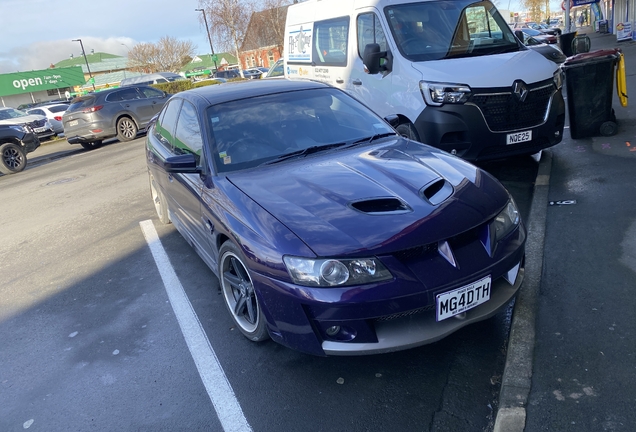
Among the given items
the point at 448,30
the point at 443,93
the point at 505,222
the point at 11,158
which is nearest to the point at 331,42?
the point at 448,30

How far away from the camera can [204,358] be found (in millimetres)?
3484

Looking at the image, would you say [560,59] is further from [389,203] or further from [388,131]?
[389,203]

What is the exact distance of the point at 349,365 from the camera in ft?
10.5

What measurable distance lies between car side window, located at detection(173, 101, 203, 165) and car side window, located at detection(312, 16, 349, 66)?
3.56 m

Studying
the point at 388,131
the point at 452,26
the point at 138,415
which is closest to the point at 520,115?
the point at 452,26

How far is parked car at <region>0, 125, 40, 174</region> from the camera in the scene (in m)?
13.6

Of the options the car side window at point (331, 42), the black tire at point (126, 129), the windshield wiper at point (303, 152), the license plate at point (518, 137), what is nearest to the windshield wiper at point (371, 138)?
the windshield wiper at point (303, 152)

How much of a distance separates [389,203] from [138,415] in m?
1.92

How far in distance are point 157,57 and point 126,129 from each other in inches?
2440

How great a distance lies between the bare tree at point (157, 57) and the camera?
72.6m

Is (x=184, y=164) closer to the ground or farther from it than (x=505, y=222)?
farther from it

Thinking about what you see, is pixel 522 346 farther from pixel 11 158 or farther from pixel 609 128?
pixel 11 158

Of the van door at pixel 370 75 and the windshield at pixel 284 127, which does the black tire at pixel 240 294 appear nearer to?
the windshield at pixel 284 127

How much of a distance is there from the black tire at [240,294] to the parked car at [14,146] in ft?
41.2
